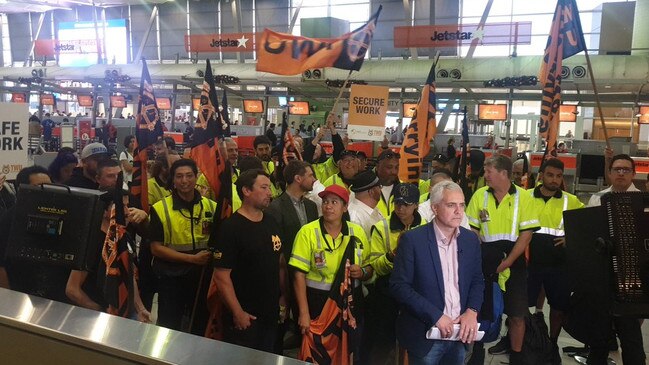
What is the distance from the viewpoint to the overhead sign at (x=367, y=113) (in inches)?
306

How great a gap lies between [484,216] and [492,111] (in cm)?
1408

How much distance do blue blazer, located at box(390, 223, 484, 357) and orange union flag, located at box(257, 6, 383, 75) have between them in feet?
14.4

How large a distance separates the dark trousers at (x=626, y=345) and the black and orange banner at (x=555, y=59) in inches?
92.1

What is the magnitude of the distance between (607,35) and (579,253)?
644 inches

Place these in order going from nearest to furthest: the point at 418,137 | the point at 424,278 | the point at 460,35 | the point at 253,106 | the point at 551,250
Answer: the point at 424,278, the point at 551,250, the point at 418,137, the point at 460,35, the point at 253,106

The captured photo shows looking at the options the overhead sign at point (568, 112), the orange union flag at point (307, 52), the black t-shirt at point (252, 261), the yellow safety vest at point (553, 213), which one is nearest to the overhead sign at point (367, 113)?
the orange union flag at point (307, 52)

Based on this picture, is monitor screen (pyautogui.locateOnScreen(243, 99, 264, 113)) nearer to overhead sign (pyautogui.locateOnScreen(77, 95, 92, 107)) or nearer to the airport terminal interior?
the airport terminal interior

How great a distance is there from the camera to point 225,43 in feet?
65.9

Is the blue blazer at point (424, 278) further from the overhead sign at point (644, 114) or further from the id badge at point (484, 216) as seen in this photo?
the overhead sign at point (644, 114)

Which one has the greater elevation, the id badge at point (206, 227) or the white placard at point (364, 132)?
the white placard at point (364, 132)

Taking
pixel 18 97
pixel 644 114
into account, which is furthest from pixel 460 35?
pixel 18 97

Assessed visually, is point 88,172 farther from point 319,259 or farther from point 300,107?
point 300,107

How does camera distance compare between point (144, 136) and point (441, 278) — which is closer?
point (441, 278)

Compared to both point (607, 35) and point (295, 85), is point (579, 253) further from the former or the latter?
point (295, 85)
